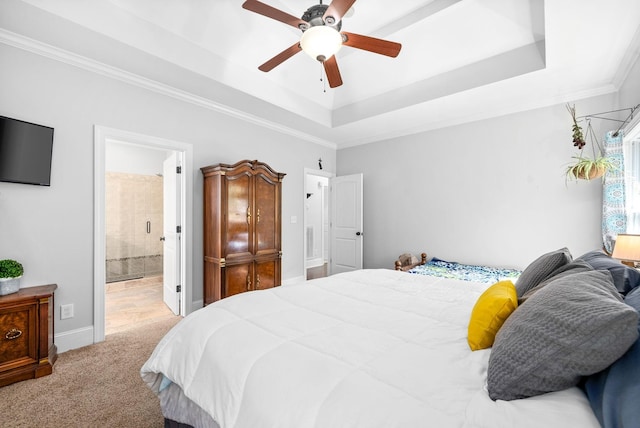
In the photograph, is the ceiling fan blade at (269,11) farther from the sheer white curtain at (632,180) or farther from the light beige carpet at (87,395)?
the sheer white curtain at (632,180)

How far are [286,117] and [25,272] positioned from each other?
3.28m

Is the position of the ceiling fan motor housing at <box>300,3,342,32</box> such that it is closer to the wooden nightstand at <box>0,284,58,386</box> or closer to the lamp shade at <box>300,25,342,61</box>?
the lamp shade at <box>300,25,342,61</box>

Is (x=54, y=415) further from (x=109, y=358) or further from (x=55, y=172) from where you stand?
(x=55, y=172)

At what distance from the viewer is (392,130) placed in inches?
194

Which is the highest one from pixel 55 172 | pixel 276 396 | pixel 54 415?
pixel 55 172

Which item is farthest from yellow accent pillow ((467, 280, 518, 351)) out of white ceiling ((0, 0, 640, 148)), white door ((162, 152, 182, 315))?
white door ((162, 152, 182, 315))

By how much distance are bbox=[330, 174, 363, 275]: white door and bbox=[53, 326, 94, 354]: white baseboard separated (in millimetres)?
3632

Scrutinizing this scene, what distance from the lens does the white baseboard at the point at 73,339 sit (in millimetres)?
2689

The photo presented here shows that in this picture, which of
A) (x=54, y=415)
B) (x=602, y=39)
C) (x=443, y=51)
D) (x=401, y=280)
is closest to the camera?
(x=54, y=415)

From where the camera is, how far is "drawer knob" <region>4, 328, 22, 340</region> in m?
2.16

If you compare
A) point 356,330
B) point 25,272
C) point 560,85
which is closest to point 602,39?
point 560,85

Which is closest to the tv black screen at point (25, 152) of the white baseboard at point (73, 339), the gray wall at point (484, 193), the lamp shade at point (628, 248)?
the white baseboard at point (73, 339)

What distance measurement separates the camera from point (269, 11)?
2.02m

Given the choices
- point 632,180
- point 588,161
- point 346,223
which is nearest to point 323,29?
point 588,161
